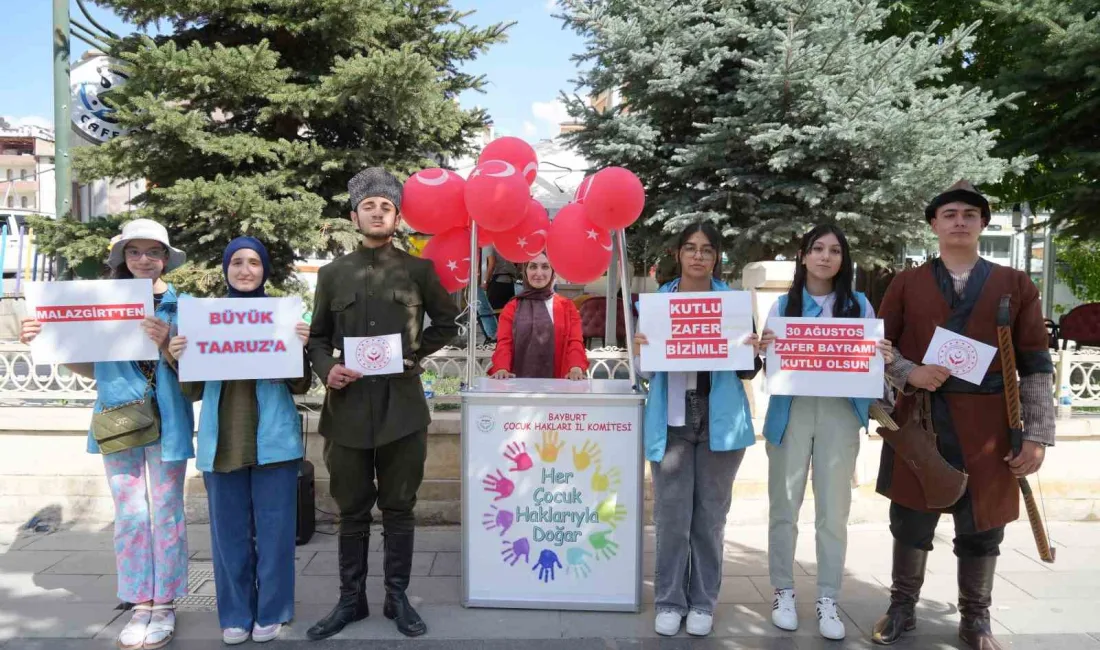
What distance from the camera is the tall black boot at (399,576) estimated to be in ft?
12.1

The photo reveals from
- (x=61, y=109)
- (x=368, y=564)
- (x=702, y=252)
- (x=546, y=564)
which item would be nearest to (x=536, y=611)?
(x=546, y=564)

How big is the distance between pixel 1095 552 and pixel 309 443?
18.6 feet

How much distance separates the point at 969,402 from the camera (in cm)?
344

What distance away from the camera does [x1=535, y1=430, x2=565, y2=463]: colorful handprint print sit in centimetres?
385

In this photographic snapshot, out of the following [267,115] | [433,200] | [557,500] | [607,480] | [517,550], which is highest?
[267,115]

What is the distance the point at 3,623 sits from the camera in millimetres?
3811

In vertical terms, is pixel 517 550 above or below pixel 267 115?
below

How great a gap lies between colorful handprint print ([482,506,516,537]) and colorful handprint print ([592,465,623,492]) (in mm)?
495

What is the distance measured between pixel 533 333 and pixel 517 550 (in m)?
1.28

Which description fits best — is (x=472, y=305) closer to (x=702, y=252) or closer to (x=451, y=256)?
(x=451, y=256)

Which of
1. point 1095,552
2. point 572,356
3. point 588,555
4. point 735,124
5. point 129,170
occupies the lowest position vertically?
point 1095,552

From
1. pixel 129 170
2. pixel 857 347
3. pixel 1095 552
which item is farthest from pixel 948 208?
pixel 129 170

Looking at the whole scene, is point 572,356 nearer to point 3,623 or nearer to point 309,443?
point 309,443

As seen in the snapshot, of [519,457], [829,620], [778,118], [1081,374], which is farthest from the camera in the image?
[778,118]
